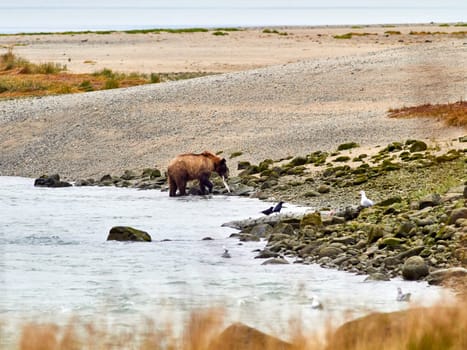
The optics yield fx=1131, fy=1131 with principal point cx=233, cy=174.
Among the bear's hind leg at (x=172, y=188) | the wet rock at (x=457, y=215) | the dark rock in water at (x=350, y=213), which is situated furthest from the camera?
the bear's hind leg at (x=172, y=188)

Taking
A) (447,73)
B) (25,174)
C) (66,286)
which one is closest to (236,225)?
(66,286)

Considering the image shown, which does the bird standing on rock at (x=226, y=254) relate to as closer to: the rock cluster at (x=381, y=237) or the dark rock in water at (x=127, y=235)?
the rock cluster at (x=381, y=237)

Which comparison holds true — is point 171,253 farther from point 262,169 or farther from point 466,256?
point 262,169

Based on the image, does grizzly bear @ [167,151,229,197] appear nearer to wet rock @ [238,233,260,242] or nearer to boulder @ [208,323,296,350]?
wet rock @ [238,233,260,242]

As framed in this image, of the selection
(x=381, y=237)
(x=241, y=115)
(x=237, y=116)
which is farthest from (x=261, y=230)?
(x=241, y=115)

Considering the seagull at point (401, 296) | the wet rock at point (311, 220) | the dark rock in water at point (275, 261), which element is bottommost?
the dark rock in water at point (275, 261)

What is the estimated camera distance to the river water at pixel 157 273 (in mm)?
10102

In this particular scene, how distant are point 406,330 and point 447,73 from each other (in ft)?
85.8

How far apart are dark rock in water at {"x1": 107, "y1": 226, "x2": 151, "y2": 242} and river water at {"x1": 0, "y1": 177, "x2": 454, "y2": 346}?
0.52 ft

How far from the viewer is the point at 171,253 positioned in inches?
553

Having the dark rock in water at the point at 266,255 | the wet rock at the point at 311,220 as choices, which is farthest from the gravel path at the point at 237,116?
the dark rock in water at the point at 266,255

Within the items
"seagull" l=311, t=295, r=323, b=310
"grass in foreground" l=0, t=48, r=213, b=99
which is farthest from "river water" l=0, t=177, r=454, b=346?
"grass in foreground" l=0, t=48, r=213, b=99

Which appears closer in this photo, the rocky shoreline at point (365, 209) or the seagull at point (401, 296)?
the seagull at point (401, 296)

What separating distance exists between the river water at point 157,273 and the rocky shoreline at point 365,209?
38 cm
